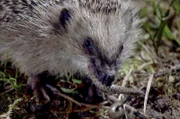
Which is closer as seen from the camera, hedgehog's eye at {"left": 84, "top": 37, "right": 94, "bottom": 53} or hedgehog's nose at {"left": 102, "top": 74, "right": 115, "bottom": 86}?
hedgehog's nose at {"left": 102, "top": 74, "right": 115, "bottom": 86}

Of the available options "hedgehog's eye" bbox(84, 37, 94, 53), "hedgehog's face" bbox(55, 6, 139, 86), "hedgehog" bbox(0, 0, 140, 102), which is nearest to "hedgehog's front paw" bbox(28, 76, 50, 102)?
"hedgehog" bbox(0, 0, 140, 102)

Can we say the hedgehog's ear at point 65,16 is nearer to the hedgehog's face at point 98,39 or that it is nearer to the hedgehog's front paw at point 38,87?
the hedgehog's face at point 98,39

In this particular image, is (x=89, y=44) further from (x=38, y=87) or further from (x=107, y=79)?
(x=38, y=87)

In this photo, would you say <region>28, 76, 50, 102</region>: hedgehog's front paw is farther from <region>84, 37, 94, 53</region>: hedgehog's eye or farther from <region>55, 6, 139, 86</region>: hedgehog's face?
<region>84, 37, 94, 53</region>: hedgehog's eye

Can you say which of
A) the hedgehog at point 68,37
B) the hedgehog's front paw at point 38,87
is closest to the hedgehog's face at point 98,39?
the hedgehog at point 68,37

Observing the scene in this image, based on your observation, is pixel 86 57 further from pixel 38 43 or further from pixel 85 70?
pixel 38 43

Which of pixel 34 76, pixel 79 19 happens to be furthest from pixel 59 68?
pixel 79 19

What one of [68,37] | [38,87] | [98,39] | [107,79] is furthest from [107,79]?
[38,87]
